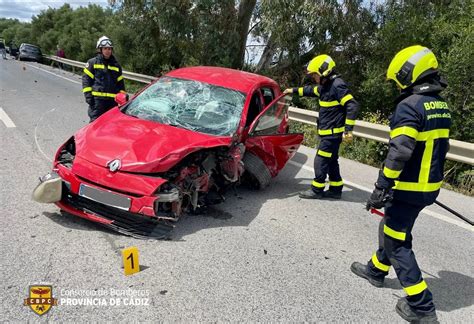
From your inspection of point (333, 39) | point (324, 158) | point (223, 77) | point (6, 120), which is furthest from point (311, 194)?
point (333, 39)

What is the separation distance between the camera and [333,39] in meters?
12.2

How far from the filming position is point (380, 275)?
330cm

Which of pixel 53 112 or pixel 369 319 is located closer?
pixel 369 319

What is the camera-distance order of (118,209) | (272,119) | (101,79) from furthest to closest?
(101,79)
(272,119)
(118,209)

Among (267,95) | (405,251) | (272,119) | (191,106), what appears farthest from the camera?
(267,95)

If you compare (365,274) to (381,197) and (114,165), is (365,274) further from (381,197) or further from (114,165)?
(114,165)

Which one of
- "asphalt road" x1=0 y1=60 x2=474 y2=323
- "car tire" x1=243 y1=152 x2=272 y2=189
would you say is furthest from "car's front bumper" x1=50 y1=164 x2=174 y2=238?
"car tire" x1=243 y1=152 x2=272 y2=189

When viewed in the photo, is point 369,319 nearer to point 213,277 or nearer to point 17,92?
point 213,277

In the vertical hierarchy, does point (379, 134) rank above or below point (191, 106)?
below

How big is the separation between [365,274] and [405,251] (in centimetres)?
54

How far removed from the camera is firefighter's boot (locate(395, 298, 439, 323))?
284 cm

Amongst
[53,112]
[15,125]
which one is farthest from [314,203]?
[53,112]

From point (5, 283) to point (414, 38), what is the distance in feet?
36.1

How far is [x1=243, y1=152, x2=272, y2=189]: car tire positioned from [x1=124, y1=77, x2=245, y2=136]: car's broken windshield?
1.74ft
